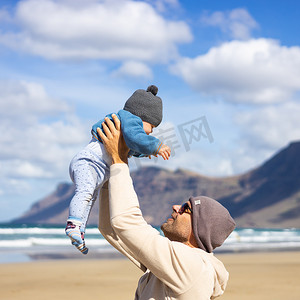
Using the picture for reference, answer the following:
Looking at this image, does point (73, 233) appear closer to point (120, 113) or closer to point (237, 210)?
point (120, 113)

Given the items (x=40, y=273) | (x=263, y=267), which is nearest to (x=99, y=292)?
(x=40, y=273)

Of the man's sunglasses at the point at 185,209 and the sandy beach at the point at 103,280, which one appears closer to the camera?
the man's sunglasses at the point at 185,209

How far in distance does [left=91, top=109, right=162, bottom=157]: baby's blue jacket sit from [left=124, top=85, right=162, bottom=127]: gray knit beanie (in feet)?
0.40

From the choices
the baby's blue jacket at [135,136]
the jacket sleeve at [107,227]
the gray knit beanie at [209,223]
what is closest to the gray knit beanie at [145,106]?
the baby's blue jacket at [135,136]

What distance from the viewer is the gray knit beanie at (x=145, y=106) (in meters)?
Answer: 2.92

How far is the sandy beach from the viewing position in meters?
8.79

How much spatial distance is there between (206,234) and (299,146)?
155 m

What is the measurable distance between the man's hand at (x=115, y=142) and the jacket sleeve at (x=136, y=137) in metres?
0.03

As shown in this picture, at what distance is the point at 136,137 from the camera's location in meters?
2.59

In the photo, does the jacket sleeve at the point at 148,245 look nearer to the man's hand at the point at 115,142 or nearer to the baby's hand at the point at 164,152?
the man's hand at the point at 115,142

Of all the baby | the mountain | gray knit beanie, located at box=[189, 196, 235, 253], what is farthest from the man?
the mountain

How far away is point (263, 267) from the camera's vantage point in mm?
13188

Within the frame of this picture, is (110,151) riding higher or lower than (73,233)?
higher

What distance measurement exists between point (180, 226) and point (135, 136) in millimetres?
551
